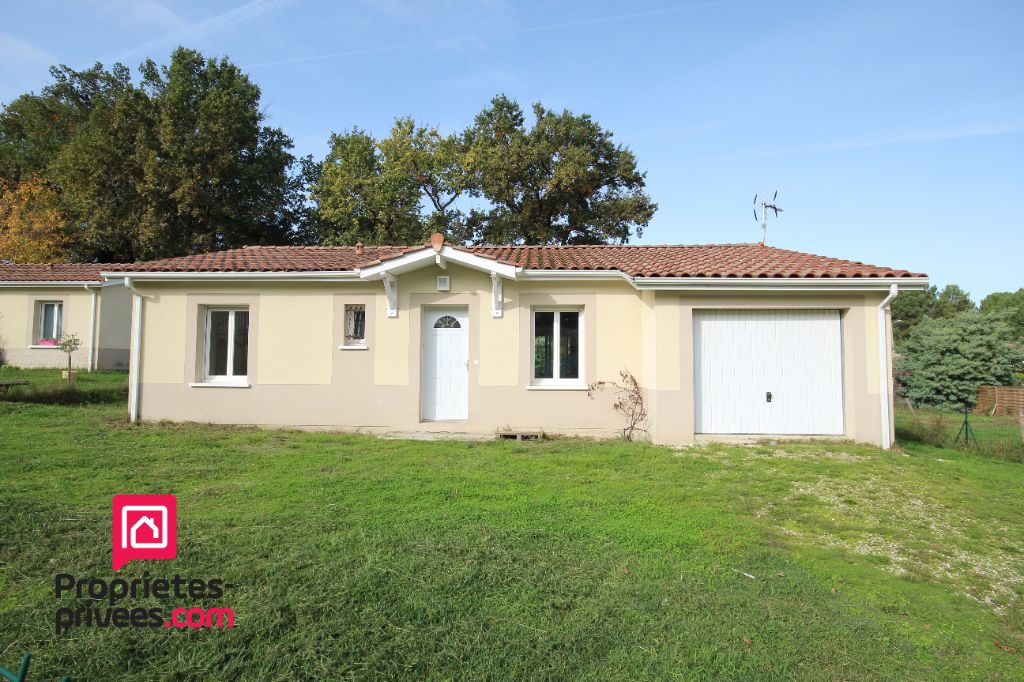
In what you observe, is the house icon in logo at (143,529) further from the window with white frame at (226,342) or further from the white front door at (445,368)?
the window with white frame at (226,342)

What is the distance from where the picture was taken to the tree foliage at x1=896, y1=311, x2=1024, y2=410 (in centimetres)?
2272

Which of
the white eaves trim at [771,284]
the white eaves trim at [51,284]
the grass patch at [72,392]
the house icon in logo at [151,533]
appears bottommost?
the house icon in logo at [151,533]

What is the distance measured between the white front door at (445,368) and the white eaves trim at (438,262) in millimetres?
1011

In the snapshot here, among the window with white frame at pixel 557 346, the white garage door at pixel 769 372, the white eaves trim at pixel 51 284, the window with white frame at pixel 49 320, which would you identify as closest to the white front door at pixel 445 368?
the window with white frame at pixel 557 346

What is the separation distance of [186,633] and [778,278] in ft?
29.4

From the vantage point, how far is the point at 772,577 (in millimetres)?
4117

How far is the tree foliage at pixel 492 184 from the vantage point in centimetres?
2675

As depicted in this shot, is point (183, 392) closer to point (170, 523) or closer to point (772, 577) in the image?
point (170, 523)

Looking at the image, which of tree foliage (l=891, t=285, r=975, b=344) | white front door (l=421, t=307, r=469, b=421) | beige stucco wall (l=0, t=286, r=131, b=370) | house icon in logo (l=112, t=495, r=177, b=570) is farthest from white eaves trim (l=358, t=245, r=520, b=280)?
tree foliage (l=891, t=285, r=975, b=344)

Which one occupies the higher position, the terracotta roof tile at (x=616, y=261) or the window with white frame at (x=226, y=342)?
the terracotta roof tile at (x=616, y=261)

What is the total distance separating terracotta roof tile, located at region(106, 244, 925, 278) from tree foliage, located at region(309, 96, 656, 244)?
14351mm

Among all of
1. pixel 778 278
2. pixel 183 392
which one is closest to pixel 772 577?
pixel 778 278

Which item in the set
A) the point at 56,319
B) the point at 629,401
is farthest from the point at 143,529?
the point at 56,319

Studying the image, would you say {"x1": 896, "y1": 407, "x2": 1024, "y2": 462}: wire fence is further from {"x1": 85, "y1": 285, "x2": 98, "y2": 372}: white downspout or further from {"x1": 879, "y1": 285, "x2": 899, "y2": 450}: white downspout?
{"x1": 85, "y1": 285, "x2": 98, "y2": 372}: white downspout
